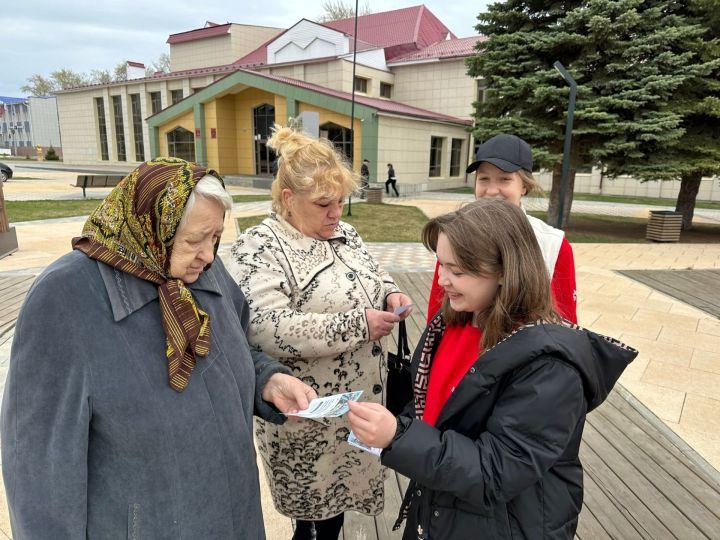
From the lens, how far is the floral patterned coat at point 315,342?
177cm

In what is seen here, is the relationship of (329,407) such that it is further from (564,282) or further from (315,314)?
(564,282)

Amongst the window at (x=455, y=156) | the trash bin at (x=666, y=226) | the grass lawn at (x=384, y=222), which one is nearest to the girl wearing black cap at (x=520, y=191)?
the grass lawn at (x=384, y=222)

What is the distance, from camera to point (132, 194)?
3.89 ft

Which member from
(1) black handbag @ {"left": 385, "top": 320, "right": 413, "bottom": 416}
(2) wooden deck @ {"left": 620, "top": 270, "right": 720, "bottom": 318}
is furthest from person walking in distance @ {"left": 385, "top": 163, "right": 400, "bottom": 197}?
(1) black handbag @ {"left": 385, "top": 320, "right": 413, "bottom": 416}

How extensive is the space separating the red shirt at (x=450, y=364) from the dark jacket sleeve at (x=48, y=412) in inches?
38.6

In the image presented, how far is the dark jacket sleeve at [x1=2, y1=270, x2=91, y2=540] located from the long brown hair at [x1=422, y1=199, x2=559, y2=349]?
99cm

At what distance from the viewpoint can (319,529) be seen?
2176 millimetres

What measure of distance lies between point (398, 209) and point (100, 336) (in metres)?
16.5

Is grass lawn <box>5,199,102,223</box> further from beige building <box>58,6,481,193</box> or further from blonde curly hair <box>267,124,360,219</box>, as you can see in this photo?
blonde curly hair <box>267,124,360,219</box>

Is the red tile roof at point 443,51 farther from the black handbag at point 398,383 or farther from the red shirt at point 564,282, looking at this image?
the black handbag at point 398,383

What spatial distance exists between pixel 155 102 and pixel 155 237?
135 ft

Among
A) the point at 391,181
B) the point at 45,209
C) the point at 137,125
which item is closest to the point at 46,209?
the point at 45,209

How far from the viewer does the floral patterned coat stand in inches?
69.6

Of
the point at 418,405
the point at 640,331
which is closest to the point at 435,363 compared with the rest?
the point at 418,405
